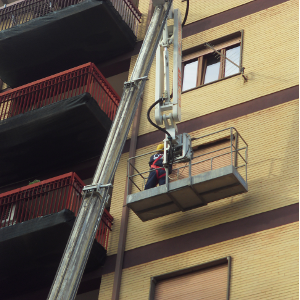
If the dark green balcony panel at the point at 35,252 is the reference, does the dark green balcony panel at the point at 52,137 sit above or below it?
above

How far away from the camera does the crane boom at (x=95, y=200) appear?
35.9ft

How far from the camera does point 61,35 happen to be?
66.7ft

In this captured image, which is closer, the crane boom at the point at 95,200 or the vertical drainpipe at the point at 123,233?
the crane boom at the point at 95,200

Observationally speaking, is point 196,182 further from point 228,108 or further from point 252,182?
point 228,108

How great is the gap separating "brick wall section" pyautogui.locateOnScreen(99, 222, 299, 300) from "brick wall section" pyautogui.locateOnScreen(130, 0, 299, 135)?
4.18 meters

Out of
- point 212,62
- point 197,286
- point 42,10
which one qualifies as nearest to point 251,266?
point 197,286

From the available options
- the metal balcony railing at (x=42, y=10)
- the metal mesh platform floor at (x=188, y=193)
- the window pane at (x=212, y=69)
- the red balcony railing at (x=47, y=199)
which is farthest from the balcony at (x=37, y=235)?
the metal balcony railing at (x=42, y=10)

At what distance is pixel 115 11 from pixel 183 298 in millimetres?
9273

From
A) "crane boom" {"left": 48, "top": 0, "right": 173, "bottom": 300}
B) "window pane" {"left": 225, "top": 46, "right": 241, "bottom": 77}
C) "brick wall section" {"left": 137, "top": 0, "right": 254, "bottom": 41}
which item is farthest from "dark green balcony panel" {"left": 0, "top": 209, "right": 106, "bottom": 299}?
"brick wall section" {"left": 137, "top": 0, "right": 254, "bottom": 41}

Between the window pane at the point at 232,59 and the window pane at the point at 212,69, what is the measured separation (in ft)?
1.07

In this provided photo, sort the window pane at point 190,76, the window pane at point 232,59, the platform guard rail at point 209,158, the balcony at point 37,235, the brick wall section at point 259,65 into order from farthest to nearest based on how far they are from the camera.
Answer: the window pane at point 190,76 → the window pane at point 232,59 → the brick wall section at point 259,65 → the platform guard rail at point 209,158 → the balcony at point 37,235

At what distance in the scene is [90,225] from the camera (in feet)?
38.0

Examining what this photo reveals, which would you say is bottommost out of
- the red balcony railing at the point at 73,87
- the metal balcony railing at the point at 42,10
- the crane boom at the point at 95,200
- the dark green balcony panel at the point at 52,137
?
the crane boom at the point at 95,200

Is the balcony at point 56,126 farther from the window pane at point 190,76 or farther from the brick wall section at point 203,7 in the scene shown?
the brick wall section at point 203,7
